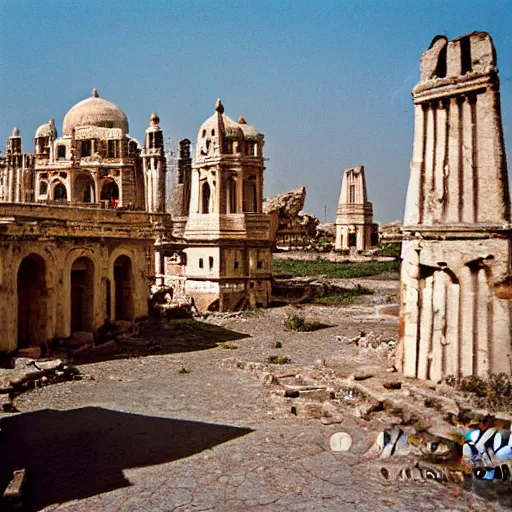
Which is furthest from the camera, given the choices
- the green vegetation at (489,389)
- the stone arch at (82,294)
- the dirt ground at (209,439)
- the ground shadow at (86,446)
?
the stone arch at (82,294)

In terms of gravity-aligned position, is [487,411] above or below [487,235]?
below

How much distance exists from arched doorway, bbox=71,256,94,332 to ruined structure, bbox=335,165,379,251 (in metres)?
38.6

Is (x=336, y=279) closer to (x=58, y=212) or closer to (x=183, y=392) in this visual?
(x=58, y=212)

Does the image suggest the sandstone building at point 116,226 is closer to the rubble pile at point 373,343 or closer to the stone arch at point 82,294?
the stone arch at point 82,294

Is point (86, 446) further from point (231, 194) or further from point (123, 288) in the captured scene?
point (231, 194)

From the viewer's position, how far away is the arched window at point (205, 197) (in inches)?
1230

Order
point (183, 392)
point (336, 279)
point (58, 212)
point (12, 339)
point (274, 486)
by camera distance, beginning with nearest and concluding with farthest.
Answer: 1. point (274, 486)
2. point (183, 392)
3. point (12, 339)
4. point (58, 212)
5. point (336, 279)

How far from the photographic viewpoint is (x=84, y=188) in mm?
41406

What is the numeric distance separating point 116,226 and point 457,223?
13.4 metres

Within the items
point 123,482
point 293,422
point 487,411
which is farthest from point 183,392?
point 487,411

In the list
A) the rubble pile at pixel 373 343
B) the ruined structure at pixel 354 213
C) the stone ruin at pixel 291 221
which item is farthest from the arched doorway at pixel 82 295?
the ruined structure at pixel 354 213

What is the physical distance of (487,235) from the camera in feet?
39.6

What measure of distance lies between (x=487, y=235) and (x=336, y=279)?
98.4 feet

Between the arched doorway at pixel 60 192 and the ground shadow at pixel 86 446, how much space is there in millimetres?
30161
